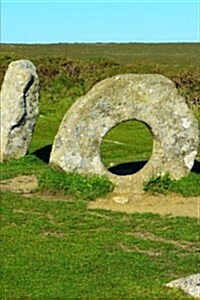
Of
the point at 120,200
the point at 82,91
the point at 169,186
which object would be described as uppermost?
the point at 82,91

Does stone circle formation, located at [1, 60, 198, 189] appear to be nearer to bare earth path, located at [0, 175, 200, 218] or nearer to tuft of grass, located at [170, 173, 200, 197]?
tuft of grass, located at [170, 173, 200, 197]

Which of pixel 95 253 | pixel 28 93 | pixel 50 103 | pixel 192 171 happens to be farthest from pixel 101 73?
pixel 95 253

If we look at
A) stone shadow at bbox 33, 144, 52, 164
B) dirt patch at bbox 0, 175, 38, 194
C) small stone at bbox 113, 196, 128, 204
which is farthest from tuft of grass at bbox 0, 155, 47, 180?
small stone at bbox 113, 196, 128, 204

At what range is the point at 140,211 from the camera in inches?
718

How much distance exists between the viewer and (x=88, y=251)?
47.3 ft

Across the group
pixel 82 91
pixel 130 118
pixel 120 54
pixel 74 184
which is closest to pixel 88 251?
pixel 74 184

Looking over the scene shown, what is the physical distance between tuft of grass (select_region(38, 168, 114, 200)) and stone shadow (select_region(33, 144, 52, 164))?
512 cm

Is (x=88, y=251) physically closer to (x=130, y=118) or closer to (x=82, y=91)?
(x=130, y=118)

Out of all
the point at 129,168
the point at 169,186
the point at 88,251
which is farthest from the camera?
the point at 129,168

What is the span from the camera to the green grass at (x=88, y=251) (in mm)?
12008

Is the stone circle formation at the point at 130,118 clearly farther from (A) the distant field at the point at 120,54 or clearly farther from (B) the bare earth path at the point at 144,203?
(A) the distant field at the point at 120,54

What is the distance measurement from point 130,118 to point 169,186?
1.89 m

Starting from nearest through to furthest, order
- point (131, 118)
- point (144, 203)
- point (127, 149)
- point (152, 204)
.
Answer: point (152, 204)
point (144, 203)
point (131, 118)
point (127, 149)

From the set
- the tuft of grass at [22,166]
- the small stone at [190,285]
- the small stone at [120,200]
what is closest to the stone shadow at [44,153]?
the tuft of grass at [22,166]
